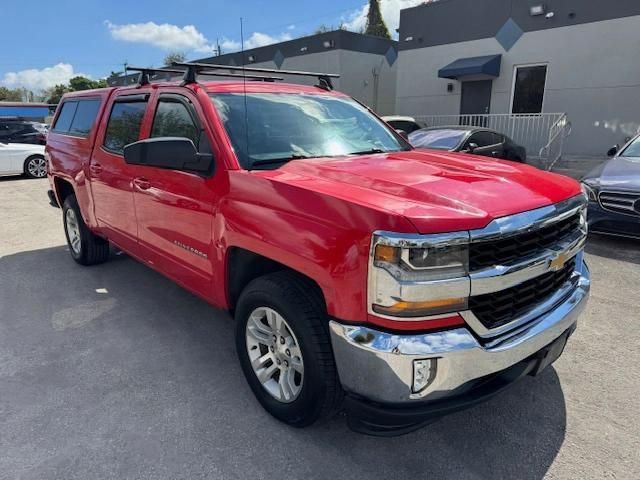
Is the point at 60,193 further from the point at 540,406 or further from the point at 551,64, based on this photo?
the point at 551,64

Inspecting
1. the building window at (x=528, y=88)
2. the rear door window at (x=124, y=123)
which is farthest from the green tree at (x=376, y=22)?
the rear door window at (x=124, y=123)

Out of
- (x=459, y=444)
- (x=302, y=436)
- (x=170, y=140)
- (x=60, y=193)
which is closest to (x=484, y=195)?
(x=459, y=444)

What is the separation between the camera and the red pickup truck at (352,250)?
6.55ft

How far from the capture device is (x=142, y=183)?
12.0 ft

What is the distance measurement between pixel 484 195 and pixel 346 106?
2039 mm

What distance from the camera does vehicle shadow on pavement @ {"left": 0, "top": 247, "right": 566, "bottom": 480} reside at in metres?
2.38

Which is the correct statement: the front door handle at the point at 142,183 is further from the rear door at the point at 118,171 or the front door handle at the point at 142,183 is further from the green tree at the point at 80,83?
the green tree at the point at 80,83

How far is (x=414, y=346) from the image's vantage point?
1.97 metres

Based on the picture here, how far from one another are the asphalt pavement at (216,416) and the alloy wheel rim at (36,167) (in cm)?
1140

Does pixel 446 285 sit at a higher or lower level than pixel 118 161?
lower

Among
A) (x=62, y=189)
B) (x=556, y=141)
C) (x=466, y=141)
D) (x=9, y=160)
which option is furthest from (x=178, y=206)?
(x=9, y=160)

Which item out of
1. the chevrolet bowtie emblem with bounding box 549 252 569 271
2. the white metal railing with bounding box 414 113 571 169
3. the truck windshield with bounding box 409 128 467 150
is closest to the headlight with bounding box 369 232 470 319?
the chevrolet bowtie emblem with bounding box 549 252 569 271

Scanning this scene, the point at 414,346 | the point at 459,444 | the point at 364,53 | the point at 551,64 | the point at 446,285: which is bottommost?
the point at 459,444

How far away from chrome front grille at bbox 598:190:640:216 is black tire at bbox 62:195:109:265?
612cm
